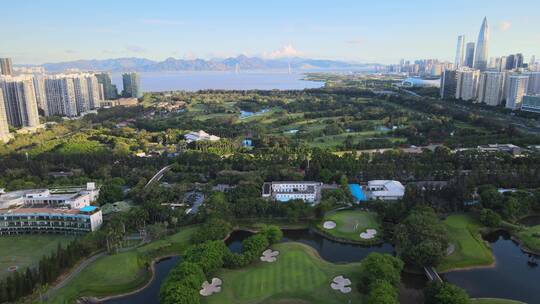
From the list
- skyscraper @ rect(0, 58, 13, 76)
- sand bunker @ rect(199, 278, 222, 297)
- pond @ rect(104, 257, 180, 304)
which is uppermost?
skyscraper @ rect(0, 58, 13, 76)

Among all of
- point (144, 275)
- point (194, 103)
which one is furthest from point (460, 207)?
point (194, 103)

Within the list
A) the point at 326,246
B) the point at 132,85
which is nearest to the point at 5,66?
the point at 132,85

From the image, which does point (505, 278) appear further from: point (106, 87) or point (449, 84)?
point (106, 87)

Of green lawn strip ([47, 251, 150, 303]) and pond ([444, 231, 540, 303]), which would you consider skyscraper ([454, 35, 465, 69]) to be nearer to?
pond ([444, 231, 540, 303])

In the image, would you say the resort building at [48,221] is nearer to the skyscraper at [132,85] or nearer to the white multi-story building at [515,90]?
the white multi-story building at [515,90]

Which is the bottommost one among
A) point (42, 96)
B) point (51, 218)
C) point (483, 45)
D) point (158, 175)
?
point (158, 175)

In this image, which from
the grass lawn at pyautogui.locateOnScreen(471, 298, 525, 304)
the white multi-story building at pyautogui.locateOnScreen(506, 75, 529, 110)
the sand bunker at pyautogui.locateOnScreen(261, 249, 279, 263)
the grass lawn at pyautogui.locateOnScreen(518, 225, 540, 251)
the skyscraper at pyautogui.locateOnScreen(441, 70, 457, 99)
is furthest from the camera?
the skyscraper at pyautogui.locateOnScreen(441, 70, 457, 99)

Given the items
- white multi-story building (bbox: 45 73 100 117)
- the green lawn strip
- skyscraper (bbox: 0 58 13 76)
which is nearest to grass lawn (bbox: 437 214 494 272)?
the green lawn strip
